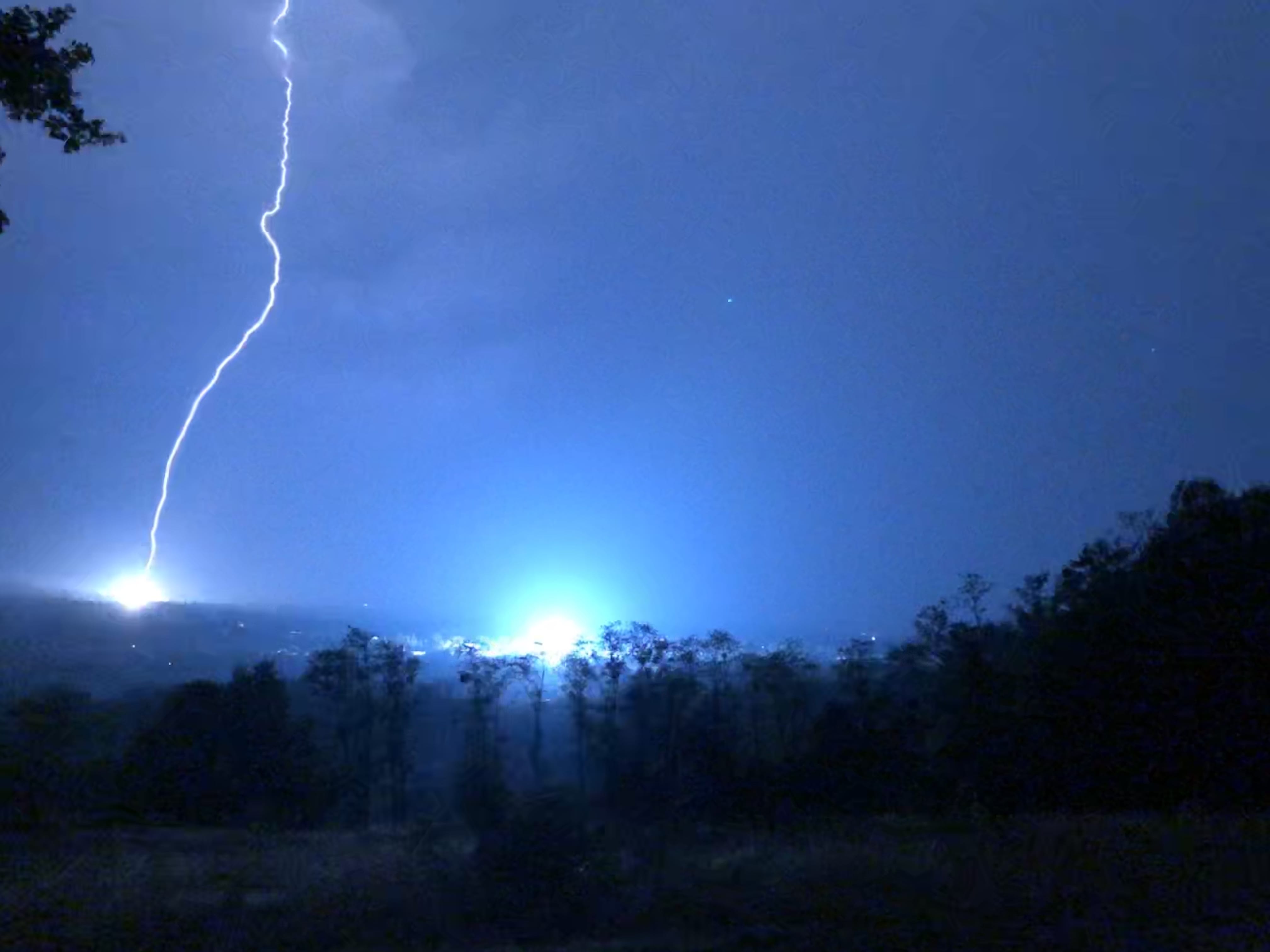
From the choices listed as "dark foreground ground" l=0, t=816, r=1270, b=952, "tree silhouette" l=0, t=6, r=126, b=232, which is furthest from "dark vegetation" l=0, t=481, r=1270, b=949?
"tree silhouette" l=0, t=6, r=126, b=232

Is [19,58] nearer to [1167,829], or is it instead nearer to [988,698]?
[1167,829]

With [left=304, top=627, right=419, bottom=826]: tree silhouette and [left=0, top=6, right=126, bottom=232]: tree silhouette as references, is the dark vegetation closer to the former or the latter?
[left=304, top=627, right=419, bottom=826]: tree silhouette

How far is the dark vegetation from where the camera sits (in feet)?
35.7

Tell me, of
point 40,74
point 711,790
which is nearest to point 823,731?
point 711,790

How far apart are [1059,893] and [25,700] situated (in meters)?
21.8

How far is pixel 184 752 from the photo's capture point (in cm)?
2708

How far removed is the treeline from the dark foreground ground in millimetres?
3110

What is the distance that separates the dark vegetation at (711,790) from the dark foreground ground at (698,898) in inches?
2.0

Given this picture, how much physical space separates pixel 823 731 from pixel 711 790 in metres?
3.07

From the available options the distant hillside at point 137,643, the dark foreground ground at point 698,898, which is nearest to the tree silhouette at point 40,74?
the dark foreground ground at point 698,898

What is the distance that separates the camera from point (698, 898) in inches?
461

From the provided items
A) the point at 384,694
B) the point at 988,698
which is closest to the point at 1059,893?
the point at 988,698

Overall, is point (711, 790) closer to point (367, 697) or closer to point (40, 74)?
point (367, 697)

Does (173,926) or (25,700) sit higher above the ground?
(25,700)
